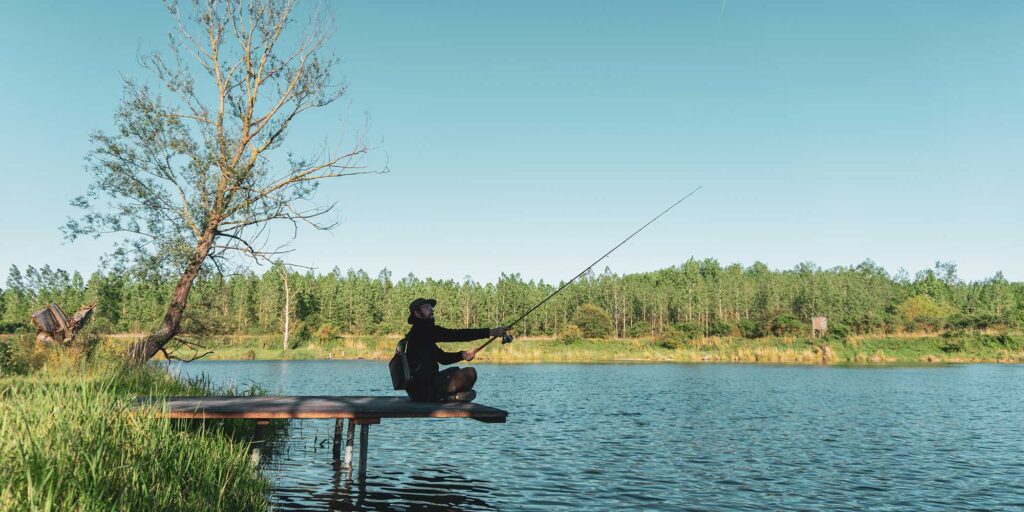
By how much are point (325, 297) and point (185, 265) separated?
308ft

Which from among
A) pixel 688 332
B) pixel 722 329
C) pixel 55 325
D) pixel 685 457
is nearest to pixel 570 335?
pixel 688 332

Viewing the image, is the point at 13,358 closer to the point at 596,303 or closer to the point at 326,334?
the point at 326,334

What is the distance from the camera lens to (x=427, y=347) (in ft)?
41.1

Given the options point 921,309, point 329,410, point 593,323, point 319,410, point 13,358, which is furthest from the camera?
point 921,309

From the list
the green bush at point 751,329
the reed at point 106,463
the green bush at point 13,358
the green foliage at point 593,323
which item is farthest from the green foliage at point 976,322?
the reed at point 106,463

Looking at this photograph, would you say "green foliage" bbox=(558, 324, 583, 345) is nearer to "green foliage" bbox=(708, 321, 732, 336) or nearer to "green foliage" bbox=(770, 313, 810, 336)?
"green foliage" bbox=(708, 321, 732, 336)

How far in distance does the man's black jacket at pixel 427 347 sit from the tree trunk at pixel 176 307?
11932 millimetres

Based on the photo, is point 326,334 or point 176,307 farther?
point 326,334

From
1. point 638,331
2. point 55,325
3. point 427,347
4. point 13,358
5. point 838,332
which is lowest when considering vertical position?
point 13,358

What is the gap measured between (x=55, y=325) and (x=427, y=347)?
1562cm

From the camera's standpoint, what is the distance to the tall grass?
6.56m

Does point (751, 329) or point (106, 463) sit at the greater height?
point (751, 329)

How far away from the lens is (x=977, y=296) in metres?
119

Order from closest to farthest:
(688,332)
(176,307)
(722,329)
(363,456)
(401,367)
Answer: (401,367) < (363,456) < (176,307) < (688,332) < (722,329)
